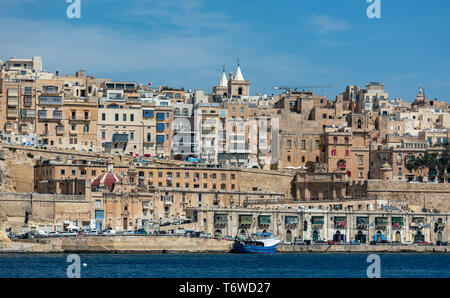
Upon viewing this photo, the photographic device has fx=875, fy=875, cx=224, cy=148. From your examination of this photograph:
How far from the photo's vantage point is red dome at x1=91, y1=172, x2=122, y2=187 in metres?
76.7

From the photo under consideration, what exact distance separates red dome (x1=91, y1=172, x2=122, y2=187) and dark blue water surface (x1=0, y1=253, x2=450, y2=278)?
11635mm

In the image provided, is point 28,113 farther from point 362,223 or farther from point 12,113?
point 362,223

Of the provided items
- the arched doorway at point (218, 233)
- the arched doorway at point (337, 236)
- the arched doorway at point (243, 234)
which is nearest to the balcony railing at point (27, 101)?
the arched doorway at point (218, 233)

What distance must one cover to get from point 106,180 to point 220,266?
2239cm

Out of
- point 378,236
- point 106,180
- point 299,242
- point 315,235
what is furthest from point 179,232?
point 378,236

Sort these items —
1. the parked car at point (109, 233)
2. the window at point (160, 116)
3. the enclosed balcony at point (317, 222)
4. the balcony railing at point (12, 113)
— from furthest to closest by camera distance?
the window at point (160, 116), the balcony railing at point (12, 113), the enclosed balcony at point (317, 222), the parked car at point (109, 233)

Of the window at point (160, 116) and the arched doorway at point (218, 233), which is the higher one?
the window at point (160, 116)

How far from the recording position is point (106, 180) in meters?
77.0

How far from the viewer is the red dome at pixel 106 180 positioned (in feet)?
252

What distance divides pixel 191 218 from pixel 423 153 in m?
32.9

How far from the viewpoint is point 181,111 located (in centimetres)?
10006

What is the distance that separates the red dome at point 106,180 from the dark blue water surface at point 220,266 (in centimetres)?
1163

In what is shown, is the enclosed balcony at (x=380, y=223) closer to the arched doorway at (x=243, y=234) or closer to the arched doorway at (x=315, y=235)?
the arched doorway at (x=315, y=235)

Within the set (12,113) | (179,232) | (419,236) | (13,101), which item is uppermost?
(13,101)
